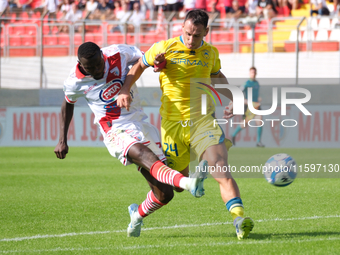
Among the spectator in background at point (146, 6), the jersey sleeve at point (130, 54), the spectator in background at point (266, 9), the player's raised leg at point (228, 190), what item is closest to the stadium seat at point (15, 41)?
the spectator in background at point (146, 6)

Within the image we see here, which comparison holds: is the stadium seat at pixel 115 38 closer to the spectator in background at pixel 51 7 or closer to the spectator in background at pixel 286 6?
the spectator in background at pixel 51 7

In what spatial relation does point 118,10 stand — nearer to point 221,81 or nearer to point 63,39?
point 63,39

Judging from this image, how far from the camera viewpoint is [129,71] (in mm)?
5215

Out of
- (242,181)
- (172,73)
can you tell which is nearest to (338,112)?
(242,181)

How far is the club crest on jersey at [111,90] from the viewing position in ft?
17.3

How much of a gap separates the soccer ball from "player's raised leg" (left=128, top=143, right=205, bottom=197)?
1.41 metres

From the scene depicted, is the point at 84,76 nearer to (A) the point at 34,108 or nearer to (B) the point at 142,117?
(B) the point at 142,117

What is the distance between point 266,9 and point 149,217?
48.1 feet

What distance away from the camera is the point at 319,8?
18672 millimetres

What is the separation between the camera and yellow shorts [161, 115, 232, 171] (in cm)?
510

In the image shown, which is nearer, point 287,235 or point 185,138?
point 287,235

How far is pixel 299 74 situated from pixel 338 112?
2.84 meters

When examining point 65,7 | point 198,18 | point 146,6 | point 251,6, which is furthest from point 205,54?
point 65,7

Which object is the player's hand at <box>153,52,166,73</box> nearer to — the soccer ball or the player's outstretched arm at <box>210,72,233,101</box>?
the player's outstretched arm at <box>210,72,233,101</box>
